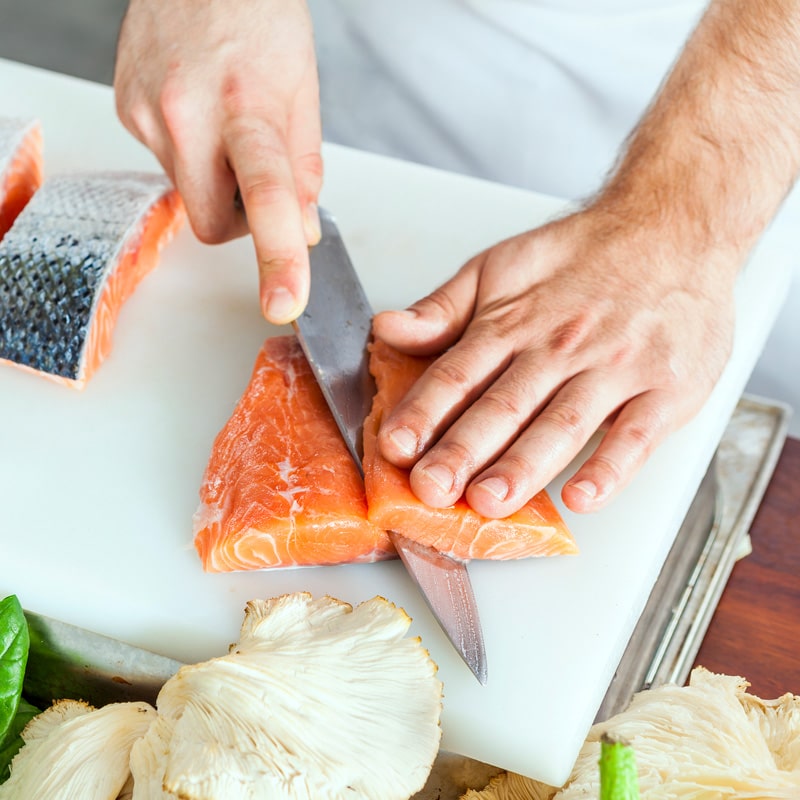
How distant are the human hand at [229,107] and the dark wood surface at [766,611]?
86 cm

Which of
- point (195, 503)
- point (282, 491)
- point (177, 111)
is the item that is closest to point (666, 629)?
point (282, 491)

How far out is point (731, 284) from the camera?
1.69 m

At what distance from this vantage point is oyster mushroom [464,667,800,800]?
3.17 feet

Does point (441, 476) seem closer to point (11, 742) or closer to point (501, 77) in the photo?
point (11, 742)

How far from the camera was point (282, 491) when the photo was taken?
137 cm

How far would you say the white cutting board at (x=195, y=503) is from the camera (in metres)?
1.30

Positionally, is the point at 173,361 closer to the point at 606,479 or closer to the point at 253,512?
the point at 253,512

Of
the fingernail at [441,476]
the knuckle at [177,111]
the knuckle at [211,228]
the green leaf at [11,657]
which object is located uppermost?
the knuckle at [177,111]

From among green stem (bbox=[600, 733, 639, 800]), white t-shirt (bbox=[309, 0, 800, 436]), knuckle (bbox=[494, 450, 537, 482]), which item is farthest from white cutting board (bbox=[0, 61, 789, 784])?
green stem (bbox=[600, 733, 639, 800])

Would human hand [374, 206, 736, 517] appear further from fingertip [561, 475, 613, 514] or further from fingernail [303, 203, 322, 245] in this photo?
fingernail [303, 203, 322, 245]

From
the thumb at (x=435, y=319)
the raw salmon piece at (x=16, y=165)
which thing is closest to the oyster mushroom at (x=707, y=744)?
the thumb at (x=435, y=319)

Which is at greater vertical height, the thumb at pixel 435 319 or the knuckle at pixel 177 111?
the knuckle at pixel 177 111

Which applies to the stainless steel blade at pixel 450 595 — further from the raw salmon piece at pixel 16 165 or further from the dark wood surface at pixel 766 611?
the raw salmon piece at pixel 16 165

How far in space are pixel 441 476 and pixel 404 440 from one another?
87mm
